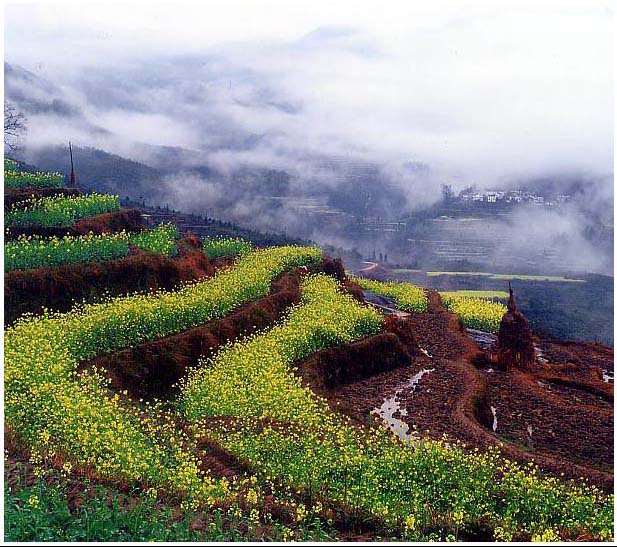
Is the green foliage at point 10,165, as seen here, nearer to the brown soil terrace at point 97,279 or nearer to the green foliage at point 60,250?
the green foliage at point 60,250

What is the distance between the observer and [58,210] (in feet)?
22.5

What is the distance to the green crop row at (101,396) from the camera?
4109 millimetres

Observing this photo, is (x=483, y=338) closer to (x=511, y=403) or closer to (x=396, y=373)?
(x=396, y=373)

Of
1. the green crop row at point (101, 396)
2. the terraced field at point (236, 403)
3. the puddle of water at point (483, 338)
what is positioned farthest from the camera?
the puddle of water at point (483, 338)

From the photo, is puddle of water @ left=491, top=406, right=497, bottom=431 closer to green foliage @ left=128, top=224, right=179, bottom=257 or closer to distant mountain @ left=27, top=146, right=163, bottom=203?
distant mountain @ left=27, top=146, right=163, bottom=203

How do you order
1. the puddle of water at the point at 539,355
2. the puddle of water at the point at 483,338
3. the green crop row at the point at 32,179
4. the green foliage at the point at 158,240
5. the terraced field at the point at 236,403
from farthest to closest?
1. the green foliage at the point at 158,240
2. the green crop row at the point at 32,179
3. the puddle of water at the point at 483,338
4. the puddle of water at the point at 539,355
5. the terraced field at the point at 236,403

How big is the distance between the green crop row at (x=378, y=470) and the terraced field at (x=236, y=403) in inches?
0.5

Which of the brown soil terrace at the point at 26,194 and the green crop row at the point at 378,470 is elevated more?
the brown soil terrace at the point at 26,194

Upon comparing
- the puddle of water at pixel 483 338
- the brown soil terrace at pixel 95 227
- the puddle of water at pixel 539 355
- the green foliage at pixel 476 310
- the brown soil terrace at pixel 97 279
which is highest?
the brown soil terrace at pixel 95 227

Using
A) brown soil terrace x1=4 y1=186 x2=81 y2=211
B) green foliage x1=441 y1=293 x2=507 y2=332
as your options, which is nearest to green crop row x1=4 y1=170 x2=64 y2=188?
brown soil terrace x1=4 y1=186 x2=81 y2=211

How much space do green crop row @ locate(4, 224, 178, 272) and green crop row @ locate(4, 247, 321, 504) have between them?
1.74ft

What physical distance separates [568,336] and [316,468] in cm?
207

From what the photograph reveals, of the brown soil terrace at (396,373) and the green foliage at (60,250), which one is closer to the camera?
the brown soil terrace at (396,373)

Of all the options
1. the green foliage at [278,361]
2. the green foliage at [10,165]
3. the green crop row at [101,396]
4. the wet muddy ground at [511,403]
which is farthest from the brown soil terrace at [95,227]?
the wet muddy ground at [511,403]
